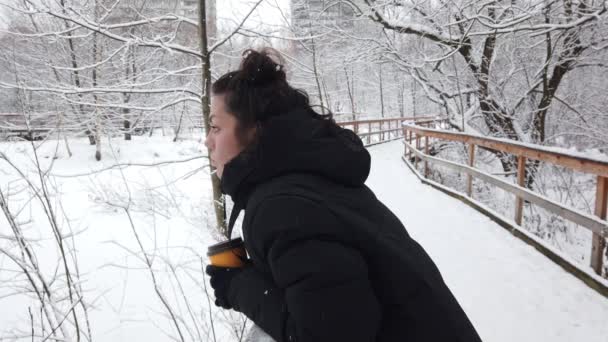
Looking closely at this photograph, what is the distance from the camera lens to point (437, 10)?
7.91 meters

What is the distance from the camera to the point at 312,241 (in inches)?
39.5

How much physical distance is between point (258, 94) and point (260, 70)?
0.12 metres

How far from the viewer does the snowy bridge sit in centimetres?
270

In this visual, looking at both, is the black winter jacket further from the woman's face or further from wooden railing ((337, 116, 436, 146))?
wooden railing ((337, 116, 436, 146))

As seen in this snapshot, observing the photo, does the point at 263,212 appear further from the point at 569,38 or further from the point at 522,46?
the point at 522,46

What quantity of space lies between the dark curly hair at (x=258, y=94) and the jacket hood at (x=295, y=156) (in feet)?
0.26

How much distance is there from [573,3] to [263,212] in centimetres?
783

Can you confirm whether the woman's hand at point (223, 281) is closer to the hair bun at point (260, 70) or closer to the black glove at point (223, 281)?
the black glove at point (223, 281)

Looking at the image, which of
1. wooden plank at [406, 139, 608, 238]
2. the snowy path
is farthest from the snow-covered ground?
wooden plank at [406, 139, 608, 238]

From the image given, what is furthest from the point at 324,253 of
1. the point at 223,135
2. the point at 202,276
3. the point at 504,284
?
the point at 202,276

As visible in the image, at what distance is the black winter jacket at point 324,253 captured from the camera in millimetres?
976

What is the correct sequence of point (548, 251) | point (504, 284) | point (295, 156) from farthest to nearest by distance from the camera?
point (548, 251)
point (504, 284)
point (295, 156)

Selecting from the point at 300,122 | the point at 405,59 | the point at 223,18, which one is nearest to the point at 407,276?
the point at 300,122

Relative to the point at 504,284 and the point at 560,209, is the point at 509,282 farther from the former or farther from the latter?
the point at 560,209
